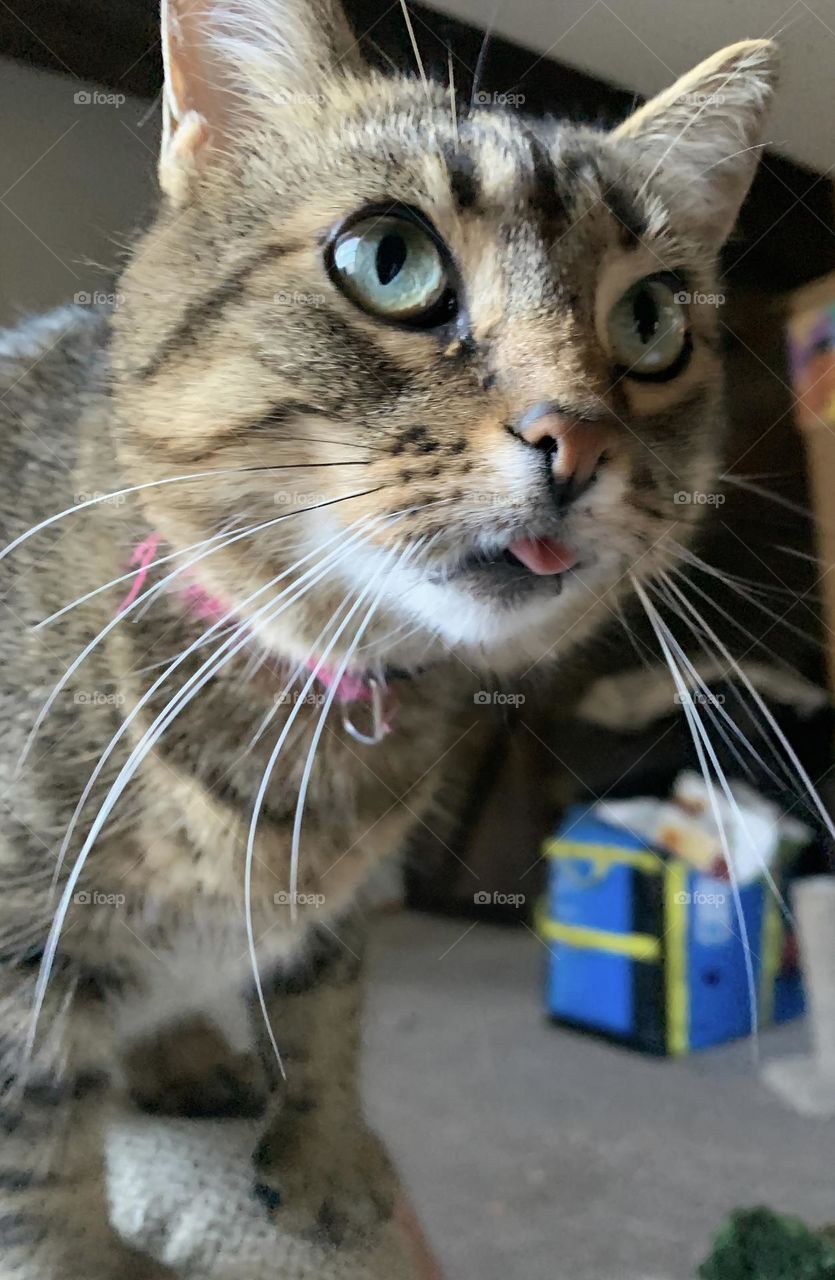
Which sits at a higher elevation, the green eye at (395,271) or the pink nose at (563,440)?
the green eye at (395,271)

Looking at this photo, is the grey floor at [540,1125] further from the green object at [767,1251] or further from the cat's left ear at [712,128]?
the cat's left ear at [712,128]

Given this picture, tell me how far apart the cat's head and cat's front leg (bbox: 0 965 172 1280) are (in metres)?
0.28

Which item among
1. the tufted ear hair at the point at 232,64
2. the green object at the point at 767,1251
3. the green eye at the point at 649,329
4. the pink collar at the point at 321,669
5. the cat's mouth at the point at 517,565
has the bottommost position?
the green object at the point at 767,1251

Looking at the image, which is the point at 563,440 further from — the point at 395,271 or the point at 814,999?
the point at 814,999

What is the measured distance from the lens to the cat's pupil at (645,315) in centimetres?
59

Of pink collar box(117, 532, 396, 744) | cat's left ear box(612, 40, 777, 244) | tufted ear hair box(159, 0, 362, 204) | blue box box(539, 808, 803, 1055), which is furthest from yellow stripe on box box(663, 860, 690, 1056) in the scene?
tufted ear hair box(159, 0, 362, 204)

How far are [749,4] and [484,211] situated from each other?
0.91 ft

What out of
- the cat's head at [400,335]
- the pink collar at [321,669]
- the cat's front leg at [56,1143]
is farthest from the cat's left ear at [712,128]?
the cat's front leg at [56,1143]

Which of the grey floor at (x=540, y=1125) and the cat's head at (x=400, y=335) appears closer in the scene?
the cat's head at (x=400, y=335)

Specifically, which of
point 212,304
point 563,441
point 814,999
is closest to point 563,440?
point 563,441

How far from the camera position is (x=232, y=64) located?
55cm

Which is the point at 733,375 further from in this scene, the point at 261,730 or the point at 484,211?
the point at 261,730

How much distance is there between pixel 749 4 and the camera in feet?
2.01

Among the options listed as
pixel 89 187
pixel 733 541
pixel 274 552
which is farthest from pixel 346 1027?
pixel 89 187
